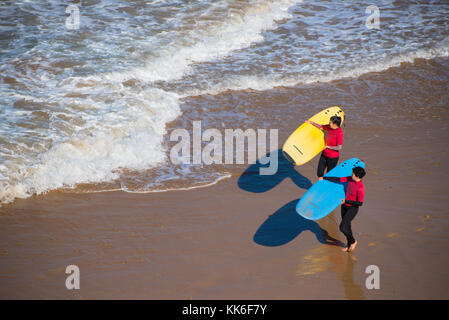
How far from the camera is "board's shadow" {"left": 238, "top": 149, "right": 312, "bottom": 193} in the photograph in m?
6.20

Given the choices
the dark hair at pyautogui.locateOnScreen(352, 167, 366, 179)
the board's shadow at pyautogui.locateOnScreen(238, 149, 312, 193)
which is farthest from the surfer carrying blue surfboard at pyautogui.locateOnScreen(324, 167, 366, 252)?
the board's shadow at pyautogui.locateOnScreen(238, 149, 312, 193)

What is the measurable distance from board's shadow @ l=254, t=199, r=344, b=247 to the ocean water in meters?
1.32

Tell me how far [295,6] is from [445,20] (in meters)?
4.74

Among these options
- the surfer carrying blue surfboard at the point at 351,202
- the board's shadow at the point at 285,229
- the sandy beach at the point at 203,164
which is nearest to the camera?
the sandy beach at the point at 203,164

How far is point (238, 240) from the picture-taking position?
5.00 metres

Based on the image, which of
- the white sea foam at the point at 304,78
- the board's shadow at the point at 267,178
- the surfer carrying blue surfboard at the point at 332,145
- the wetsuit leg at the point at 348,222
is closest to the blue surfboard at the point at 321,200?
the wetsuit leg at the point at 348,222

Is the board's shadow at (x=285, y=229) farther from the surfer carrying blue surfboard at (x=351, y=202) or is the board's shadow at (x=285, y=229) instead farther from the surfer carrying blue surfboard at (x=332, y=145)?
the surfer carrying blue surfboard at (x=332, y=145)

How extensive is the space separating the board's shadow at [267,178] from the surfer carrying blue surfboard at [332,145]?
16.5 inches

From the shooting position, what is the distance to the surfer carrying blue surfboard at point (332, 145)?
5825mm

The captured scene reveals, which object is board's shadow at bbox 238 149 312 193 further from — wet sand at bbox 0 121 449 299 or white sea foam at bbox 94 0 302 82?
white sea foam at bbox 94 0 302 82

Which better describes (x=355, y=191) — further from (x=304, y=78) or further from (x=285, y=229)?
(x=304, y=78)

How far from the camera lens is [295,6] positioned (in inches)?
562

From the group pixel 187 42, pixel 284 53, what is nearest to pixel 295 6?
pixel 284 53

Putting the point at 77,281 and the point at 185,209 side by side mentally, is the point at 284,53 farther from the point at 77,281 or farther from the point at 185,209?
the point at 77,281
